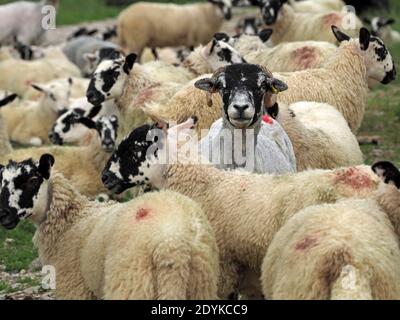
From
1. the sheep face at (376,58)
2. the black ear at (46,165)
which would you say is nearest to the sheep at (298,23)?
the sheep face at (376,58)

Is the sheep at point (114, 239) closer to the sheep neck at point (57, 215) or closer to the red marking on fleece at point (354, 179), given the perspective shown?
the sheep neck at point (57, 215)

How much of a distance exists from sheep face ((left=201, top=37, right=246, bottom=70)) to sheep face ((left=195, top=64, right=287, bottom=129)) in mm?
3093

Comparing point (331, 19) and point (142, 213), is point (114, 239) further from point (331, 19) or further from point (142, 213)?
point (331, 19)

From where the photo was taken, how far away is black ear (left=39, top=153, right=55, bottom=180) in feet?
23.7

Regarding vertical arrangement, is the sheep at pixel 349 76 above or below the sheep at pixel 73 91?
above

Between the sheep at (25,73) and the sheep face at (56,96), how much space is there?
2140mm

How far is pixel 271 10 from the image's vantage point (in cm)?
1455

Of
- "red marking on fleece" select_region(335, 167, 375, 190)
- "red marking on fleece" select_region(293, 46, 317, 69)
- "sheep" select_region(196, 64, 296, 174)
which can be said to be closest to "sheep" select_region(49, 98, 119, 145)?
"red marking on fleece" select_region(293, 46, 317, 69)

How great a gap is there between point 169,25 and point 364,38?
9.20 m

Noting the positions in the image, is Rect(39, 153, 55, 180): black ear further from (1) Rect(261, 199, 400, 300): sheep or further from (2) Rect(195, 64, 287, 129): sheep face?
(1) Rect(261, 199, 400, 300): sheep

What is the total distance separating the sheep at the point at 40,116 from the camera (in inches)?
562

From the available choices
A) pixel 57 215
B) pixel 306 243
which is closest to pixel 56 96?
pixel 57 215
